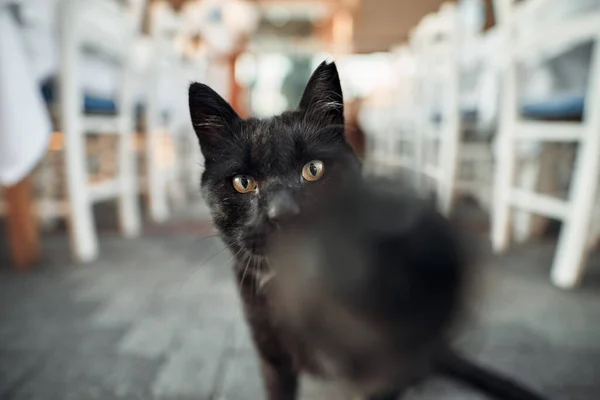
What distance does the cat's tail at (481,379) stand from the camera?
2.07ft

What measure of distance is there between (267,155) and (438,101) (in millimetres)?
2304

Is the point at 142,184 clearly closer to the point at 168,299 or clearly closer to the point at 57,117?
the point at 57,117

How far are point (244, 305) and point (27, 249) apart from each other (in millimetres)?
1206

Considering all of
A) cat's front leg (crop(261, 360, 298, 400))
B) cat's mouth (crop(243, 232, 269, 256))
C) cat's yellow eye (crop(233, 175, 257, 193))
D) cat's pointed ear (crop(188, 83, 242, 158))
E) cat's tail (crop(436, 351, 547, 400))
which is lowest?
cat's tail (crop(436, 351, 547, 400))

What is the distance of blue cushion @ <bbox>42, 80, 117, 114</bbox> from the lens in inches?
56.7

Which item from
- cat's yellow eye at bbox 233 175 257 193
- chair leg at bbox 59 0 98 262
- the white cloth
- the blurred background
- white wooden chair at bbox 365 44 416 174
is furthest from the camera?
white wooden chair at bbox 365 44 416 174

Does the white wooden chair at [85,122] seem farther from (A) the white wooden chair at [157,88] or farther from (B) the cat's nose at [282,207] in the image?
(B) the cat's nose at [282,207]

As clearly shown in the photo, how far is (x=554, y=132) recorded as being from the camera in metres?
1.24

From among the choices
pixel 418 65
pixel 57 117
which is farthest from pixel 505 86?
pixel 57 117

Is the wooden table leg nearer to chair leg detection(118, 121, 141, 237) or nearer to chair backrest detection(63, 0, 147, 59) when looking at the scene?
chair leg detection(118, 121, 141, 237)

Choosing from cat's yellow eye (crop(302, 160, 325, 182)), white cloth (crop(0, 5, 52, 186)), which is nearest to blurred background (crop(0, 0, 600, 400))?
white cloth (crop(0, 5, 52, 186))

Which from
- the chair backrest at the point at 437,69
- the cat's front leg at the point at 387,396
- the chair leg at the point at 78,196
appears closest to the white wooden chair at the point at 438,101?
the chair backrest at the point at 437,69

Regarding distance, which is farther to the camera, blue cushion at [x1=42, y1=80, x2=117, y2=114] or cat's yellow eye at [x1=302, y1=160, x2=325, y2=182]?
blue cushion at [x1=42, y1=80, x2=117, y2=114]

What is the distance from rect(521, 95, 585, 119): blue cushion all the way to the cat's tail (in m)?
0.94
